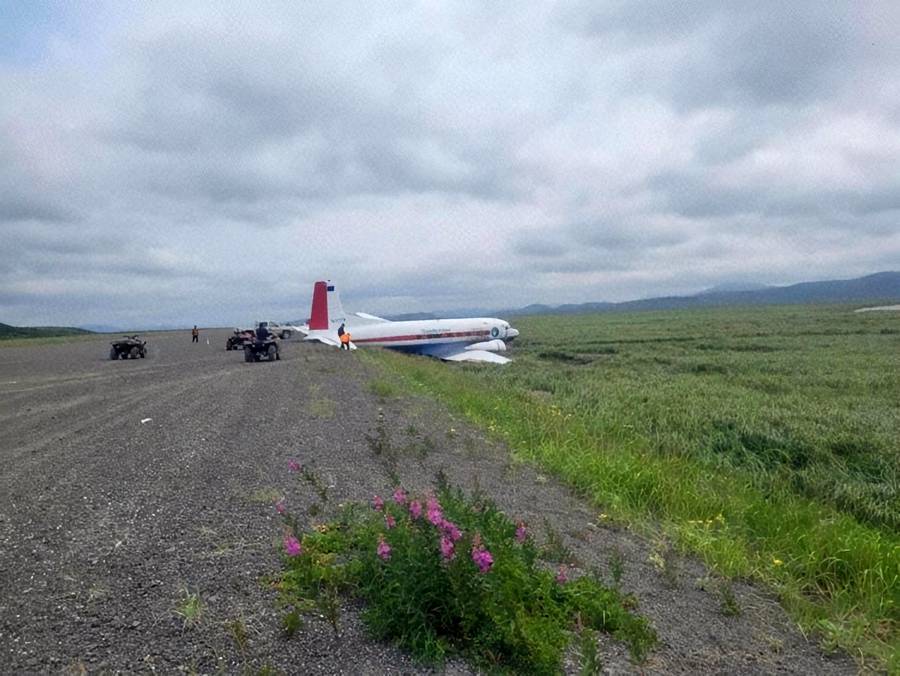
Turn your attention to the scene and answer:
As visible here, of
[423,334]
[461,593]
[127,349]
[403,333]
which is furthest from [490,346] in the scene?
[461,593]

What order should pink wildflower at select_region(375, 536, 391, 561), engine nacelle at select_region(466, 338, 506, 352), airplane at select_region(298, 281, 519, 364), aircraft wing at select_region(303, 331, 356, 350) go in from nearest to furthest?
pink wildflower at select_region(375, 536, 391, 561)
aircraft wing at select_region(303, 331, 356, 350)
airplane at select_region(298, 281, 519, 364)
engine nacelle at select_region(466, 338, 506, 352)

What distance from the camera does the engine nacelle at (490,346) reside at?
3984 centimetres

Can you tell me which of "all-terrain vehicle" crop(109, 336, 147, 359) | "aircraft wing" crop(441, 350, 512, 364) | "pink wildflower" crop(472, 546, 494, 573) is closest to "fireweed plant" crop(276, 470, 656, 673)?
"pink wildflower" crop(472, 546, 494, 573)

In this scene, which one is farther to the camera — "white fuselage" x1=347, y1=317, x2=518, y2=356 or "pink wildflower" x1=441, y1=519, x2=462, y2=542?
"white fuselage" x1=347, y1=317, x2=518, y2=356

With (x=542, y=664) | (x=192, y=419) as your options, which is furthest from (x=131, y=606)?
(x=192, y=419)

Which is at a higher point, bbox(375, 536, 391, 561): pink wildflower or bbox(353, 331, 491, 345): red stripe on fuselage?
bbox(353, 331, 491, 345): red stripe on fuselage

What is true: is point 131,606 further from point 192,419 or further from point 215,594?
point 192,419

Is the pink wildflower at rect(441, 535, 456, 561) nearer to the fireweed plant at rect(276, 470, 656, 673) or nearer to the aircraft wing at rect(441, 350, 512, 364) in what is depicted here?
the fireweed plant at rect(276, 470, 656, 673)

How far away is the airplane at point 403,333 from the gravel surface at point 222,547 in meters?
25.9

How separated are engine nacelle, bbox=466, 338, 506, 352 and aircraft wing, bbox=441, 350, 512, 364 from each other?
540 mm

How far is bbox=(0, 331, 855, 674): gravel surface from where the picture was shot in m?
3.63

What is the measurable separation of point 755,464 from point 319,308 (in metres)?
30.7

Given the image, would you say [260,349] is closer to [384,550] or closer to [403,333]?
[403,333]

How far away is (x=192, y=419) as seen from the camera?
11.8 metres
